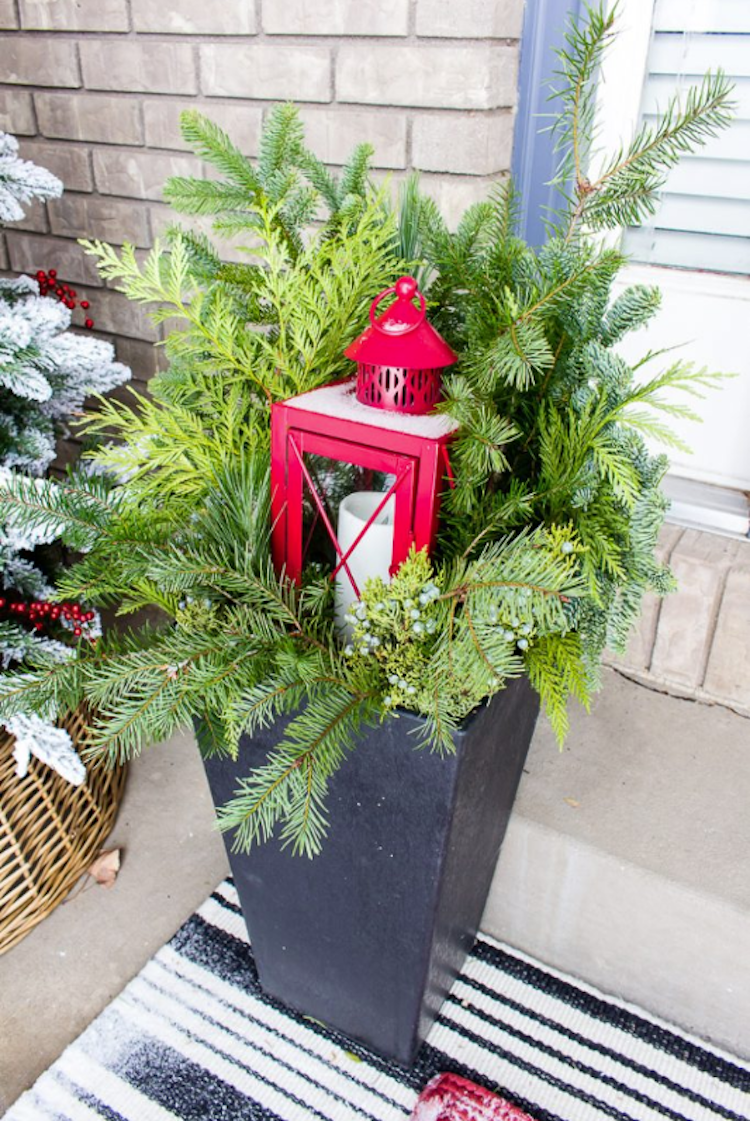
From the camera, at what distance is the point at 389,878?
93 cm

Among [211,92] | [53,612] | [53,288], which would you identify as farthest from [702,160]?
[53,612]

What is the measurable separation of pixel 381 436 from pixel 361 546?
0.44 ft

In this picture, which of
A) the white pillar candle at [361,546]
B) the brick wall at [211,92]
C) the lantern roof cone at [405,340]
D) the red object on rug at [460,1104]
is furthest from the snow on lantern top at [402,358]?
the red object on rug at [460,1104]

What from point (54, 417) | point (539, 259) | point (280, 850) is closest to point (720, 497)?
point (539, 259)

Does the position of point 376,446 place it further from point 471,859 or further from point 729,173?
point 729,173

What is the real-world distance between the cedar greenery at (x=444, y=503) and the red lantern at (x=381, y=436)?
25 mm

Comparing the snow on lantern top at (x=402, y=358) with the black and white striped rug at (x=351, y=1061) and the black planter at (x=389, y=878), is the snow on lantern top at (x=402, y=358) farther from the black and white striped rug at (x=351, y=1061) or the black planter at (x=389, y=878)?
the black and white striped rug at (x=351, y=1061)

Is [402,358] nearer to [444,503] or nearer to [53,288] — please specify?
[444,503]

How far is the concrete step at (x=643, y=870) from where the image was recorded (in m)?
1.09

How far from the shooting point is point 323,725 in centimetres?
75

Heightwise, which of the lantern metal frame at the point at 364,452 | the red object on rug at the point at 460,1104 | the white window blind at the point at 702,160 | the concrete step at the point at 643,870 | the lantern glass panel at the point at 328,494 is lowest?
the red object on rug at the point at 460,1104

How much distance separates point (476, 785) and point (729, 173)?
947 mm

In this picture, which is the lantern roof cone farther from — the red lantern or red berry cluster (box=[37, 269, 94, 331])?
red berry cluster (box=[37, 269, 94, 331])

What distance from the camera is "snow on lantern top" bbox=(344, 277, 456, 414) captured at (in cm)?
75
